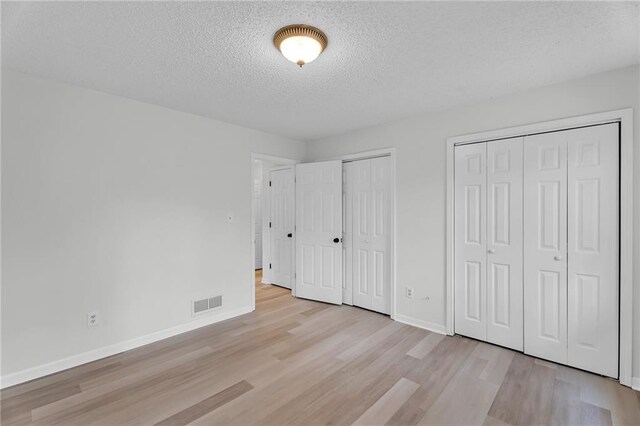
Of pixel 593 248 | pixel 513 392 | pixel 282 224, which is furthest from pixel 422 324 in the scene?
pixel 282 224

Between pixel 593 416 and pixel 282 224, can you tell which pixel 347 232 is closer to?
pixel 282 224

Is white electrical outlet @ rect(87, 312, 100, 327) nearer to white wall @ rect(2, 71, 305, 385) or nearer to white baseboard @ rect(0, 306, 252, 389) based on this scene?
white wall @ rect(2, 71, 305, 385)

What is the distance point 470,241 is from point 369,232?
1.27m

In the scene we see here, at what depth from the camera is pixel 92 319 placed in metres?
2.67

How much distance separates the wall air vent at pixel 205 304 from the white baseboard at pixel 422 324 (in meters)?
2.20

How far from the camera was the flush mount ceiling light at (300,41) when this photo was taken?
1.77m

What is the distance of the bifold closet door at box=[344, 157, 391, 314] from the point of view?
379cm

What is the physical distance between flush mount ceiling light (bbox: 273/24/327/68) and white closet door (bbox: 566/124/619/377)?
232 centimetres

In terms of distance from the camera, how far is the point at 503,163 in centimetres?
286

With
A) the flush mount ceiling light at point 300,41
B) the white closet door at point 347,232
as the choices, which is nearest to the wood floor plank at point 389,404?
the white closet door at point 347,232

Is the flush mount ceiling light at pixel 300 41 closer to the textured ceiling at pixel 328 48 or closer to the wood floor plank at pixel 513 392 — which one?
the textured ceiling at pixel 328 48

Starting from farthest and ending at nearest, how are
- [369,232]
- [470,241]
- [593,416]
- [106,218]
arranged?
1. [369,232]
2. [470,241]
3. [106,218]
4. [593,416]

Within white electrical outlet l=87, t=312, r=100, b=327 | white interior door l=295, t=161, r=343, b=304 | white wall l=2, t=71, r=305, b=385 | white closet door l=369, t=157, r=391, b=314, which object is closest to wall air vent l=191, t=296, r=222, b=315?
white wall l=2, t=71, r=305, b=385

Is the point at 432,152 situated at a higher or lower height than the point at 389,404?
higher
